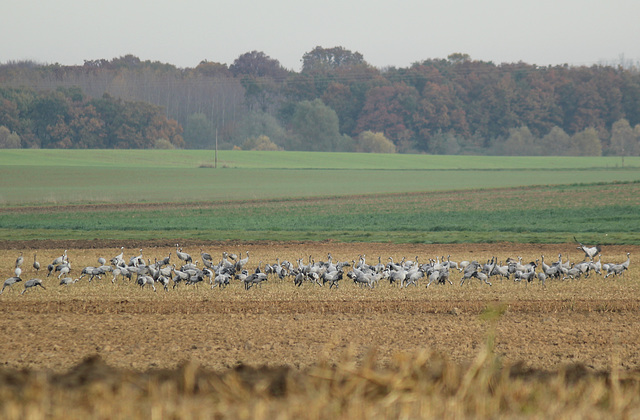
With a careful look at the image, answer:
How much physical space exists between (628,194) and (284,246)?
31.6 metres

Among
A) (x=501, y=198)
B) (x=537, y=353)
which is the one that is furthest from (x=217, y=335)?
(x=501, y=198)

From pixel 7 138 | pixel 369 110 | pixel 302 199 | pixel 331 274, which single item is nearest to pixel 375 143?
pixel 369 110

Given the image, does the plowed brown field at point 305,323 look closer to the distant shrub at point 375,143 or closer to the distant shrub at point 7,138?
the distant shrub at point 7,138

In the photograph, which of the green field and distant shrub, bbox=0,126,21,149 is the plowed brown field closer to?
the green field

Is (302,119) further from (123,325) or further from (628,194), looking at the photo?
(123,325)

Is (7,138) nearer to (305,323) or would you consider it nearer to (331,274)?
(331,274)

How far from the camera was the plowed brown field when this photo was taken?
11367 mm

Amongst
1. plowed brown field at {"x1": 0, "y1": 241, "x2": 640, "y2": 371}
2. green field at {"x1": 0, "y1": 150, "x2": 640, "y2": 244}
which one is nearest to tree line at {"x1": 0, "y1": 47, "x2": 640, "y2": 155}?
green field at {"x1": 0, "y1": 150, "x2": 640, "y2": 244}

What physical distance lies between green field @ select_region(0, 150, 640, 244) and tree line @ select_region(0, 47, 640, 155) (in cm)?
1484

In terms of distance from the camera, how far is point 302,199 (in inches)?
2319

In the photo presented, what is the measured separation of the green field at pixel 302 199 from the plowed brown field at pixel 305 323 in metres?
13.8

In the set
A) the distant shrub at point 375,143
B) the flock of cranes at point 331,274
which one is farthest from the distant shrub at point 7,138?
the flock of cranes at point 331,274

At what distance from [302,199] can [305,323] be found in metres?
44.9

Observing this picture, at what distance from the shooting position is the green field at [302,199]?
116 feet
